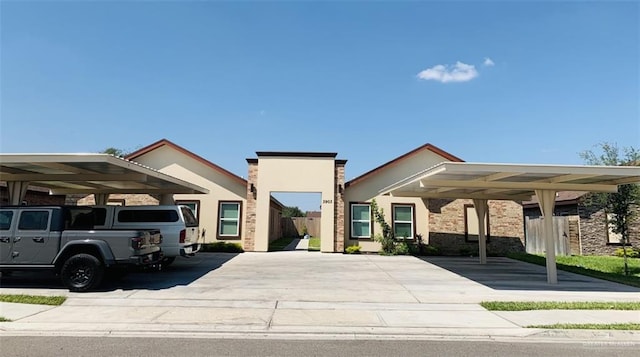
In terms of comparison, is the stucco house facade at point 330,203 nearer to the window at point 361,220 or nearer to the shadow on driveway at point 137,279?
the window at point 361,220

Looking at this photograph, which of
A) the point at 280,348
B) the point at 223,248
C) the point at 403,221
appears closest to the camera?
the point at 280,348

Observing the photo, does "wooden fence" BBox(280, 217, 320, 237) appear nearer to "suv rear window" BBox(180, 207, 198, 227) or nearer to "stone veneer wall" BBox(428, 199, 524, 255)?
"stone veneer wall" BBox(428, 199, 524, 255)

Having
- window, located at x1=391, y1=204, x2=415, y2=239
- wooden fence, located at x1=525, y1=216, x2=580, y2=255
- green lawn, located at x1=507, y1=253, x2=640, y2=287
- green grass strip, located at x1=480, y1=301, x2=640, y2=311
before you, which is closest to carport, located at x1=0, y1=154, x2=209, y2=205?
green grass strip, located at x1=480, y1=301, x2=640, y2=311

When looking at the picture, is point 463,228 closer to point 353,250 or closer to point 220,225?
point 353,250

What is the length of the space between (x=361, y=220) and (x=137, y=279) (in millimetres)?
12301

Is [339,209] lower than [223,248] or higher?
higher

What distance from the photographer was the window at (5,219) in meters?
10.1

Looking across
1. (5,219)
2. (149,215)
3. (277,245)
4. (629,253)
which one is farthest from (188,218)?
(629,253)

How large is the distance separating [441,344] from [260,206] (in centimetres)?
1532

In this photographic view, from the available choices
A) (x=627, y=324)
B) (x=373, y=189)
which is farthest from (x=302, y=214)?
(x=627, y=324)

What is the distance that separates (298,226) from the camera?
41469mm

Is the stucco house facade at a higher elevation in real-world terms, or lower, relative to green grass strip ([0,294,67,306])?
higher

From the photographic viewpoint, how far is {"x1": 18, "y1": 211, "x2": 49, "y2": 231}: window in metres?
10.1

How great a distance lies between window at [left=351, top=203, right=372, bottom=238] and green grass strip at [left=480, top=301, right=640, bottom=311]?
40.7 feet
